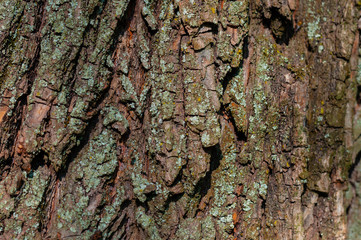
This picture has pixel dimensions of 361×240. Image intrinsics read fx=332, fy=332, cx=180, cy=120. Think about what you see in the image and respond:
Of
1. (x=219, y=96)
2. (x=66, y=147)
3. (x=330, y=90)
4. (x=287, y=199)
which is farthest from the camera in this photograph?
(x=330, y=90)

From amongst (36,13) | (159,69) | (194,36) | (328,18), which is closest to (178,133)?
(159,69)

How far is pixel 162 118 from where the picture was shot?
178 centimetres

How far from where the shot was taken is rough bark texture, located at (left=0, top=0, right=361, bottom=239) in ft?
5.49

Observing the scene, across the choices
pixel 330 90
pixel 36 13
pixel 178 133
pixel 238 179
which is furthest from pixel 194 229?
pixel 36 13

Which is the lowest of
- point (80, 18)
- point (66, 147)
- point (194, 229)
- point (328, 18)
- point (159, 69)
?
point (194, 229)

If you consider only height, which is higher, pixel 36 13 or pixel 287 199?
pixel 36 13

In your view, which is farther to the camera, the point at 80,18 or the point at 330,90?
the point at 330,90

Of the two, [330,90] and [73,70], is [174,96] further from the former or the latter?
[330,90]

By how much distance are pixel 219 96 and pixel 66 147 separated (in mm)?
837

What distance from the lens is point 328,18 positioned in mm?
2100

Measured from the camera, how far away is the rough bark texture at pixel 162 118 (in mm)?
1674

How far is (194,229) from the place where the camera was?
180 centimetres

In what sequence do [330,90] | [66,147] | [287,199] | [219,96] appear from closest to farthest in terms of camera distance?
[66,147], [219,96], [287,199], [330,90]

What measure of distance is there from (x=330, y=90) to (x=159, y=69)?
112 centimetres
